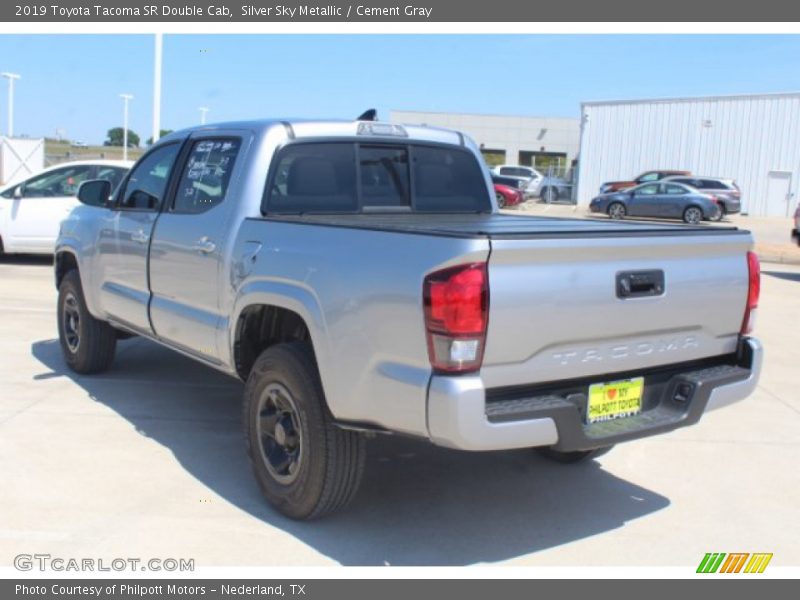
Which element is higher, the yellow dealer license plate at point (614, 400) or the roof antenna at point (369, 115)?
the roof antenna at point (369, 115)

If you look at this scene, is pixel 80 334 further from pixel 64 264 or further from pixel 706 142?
pixel 706 142

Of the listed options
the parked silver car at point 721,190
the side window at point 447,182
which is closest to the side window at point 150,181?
the side window at point 447,182

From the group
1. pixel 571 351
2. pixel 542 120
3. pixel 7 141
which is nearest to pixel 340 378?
pixel 571 351

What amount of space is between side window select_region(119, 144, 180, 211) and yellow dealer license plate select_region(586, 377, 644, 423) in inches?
128

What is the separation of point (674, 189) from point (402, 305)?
2911cm

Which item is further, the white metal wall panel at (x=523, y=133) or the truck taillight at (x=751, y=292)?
the white metal wall panel at (x=523, y=133)

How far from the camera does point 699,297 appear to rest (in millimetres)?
4125

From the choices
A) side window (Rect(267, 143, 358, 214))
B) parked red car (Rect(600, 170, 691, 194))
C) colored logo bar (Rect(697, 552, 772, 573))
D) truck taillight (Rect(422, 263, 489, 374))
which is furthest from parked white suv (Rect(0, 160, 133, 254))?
parked red car (Rect(600, 170, 691, 194))

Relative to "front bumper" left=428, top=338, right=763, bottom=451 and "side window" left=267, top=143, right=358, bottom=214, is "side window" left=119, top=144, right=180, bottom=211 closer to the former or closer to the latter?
"side window" left=267, top=143, right=358, bottom=214

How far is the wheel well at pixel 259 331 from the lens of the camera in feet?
14.7

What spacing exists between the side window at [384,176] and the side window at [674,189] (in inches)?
1060

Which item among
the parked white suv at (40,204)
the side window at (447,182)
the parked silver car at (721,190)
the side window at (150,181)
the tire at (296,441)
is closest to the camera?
the tire at (296,441)

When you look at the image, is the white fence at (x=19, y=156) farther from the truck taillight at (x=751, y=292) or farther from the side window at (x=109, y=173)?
the truck taillight at (x=751, y=292)

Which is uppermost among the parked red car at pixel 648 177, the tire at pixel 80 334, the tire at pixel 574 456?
the parked red car at pixel 648 177
